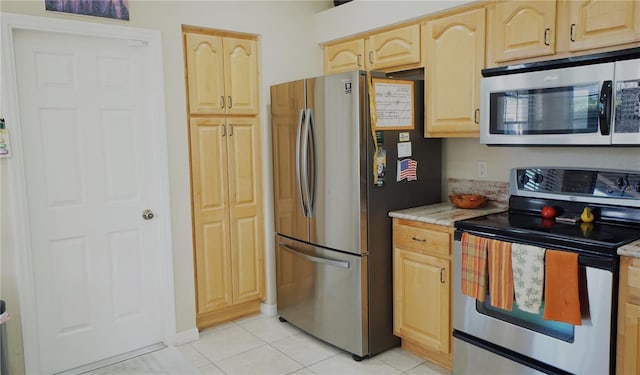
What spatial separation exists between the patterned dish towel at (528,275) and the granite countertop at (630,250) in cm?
30

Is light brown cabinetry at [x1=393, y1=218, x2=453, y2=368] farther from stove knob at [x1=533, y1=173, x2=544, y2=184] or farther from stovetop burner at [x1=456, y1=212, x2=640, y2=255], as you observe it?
stove knob at [x1=533, y1=173, x2=544, y2=184]

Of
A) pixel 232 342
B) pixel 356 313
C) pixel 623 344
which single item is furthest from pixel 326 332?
pixel 623 344

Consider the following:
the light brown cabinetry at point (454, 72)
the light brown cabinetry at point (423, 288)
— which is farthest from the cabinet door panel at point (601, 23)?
the light brown cabinetry at point (423, 288)

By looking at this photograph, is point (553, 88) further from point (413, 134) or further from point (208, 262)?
point (208, 262)

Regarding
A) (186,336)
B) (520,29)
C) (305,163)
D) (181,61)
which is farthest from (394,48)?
(186,336)

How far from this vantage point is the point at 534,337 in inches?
86.0

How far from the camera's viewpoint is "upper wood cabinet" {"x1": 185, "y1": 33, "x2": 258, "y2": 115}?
10.4ft

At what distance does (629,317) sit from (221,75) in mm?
2702

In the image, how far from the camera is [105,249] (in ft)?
9.53

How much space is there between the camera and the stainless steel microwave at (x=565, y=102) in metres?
2.05

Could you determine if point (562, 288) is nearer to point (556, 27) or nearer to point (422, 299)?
point (422, 299)

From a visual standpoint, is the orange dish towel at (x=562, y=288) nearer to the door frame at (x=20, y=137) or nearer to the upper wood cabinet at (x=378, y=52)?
the upper wood cabinet at (x=378, y=52)

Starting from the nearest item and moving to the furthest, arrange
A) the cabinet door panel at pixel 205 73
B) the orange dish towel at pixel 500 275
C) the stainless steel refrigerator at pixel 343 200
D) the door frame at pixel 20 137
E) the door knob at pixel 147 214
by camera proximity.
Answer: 1. the orange dish towel at pixel 500 275
2. the door frame at pixel 20 137
3. the stainless steel refrigerator at pixel 343 200
4. the door knob at pixel 147 214
5. the cabinet door panel at pixel 205 73

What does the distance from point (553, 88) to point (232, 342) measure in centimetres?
247
